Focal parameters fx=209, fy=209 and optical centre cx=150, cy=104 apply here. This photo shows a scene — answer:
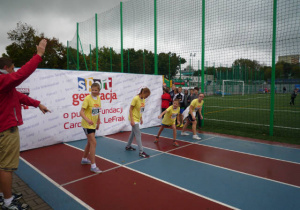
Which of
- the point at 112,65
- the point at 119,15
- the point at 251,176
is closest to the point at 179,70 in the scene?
the point at 112,65

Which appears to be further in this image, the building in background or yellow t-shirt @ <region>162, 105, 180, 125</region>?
the building in background

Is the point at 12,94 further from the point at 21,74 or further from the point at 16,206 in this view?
the point at 16,206

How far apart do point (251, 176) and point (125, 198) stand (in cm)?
280

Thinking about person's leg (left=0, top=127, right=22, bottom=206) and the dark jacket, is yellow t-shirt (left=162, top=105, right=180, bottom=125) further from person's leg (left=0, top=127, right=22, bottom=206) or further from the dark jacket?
person's leg (left=0, top=127, right=22, bottom=206)

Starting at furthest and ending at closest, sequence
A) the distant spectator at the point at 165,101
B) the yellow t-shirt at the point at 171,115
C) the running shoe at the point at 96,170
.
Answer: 1. the distant spectator at the point at 165,101
2. the yellow t-shirt at the point at 171,115
3. the running shoe at the point at 96,170

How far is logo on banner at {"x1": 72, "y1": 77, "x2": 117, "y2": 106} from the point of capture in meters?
7.64

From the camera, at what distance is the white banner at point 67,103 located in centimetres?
659

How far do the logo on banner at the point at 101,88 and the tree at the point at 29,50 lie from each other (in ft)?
61.5

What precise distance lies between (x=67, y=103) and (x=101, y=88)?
4.89 feet

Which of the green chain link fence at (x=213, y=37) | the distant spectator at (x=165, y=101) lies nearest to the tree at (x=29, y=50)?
the green chain link fence at (x=213, y=37)

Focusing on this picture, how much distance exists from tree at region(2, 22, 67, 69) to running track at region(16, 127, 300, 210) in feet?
70.6

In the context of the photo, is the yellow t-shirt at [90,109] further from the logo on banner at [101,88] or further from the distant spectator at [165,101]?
the distant spectator at [165,101]

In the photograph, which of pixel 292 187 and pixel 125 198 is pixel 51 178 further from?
pixel 292 187

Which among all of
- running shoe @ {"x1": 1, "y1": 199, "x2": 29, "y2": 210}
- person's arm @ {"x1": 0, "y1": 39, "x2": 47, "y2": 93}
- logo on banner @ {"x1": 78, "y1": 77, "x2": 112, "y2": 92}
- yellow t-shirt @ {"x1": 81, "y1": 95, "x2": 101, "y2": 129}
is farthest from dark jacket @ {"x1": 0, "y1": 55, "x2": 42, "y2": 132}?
logo on banner @ {"x1": 78, "y1": 77, "x2": 112, "y2": 92}
